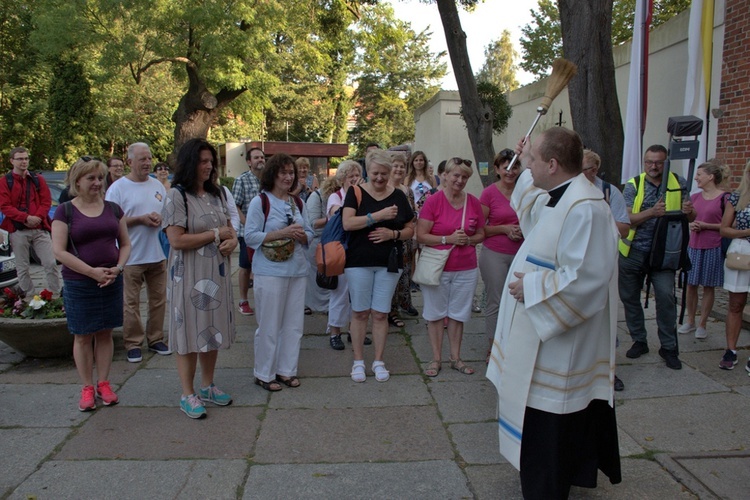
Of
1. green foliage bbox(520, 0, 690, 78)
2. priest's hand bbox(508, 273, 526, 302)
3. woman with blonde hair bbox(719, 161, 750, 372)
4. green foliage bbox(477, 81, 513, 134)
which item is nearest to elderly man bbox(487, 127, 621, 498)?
priest's hand bbox(508, 273, 526, 302)

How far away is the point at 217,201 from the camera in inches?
159

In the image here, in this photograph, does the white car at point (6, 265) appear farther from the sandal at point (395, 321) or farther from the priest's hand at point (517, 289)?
the priest's hand at point (517, 289)

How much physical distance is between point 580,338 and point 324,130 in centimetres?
4250

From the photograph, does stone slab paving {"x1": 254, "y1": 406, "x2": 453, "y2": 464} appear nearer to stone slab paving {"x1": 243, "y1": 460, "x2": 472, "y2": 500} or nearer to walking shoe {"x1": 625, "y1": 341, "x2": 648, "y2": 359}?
stone slab paving {"x1": 243, "y1": 460, "x2": 472, "y2": 500}

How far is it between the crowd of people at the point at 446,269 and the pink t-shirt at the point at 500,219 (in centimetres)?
1

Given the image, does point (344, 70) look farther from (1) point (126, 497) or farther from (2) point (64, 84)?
(1) point (126, 497)

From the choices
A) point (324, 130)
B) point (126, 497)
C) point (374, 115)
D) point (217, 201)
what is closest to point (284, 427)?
point (126, 497)

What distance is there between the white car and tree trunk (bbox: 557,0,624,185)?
288 inches

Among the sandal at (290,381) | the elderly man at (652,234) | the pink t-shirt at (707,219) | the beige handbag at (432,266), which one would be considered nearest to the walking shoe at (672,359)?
the elderly man at (652,234)

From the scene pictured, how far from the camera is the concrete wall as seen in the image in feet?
26.0

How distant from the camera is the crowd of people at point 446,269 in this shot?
265 cm

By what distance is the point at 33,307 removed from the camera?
5.04 meters

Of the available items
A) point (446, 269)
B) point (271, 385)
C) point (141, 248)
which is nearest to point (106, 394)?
point (271, 385)

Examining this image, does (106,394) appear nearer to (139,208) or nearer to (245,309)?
(139,208)
